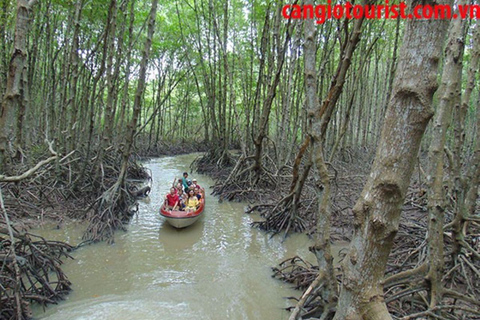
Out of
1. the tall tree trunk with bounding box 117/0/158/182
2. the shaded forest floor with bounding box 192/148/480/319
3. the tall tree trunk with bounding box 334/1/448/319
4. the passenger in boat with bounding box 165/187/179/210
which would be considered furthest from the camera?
the passenger in boat with bounding box 165/187/179/210

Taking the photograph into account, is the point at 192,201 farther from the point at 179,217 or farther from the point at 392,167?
the point at 392,167

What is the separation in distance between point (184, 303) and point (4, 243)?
2302mm

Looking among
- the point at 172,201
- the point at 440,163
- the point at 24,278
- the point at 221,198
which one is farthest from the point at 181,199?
the point at 440,163

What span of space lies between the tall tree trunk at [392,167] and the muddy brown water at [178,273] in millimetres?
2491

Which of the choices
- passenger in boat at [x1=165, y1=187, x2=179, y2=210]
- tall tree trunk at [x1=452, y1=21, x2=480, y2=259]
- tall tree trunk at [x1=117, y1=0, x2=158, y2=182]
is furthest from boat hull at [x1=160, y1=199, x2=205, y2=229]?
tall tree trunk at [x1=452, y1=21, x2=480, y2=259]

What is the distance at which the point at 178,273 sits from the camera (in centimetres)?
481

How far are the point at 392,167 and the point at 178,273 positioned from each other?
419cm

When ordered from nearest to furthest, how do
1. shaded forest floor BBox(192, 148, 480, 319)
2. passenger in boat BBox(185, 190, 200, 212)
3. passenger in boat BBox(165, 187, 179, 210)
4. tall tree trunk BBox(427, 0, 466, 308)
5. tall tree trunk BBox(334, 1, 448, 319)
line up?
tall tree trunk BBox(334, 1, 448, 319)
tall tree trunk BBox(427, 0, 466, 308)
shaded forest floor BBox(192, 148, 480, 319)
passenger in boat BBox(165, 187, 179, 210)
passenger in boat BBox(185, 190, 200, 212)

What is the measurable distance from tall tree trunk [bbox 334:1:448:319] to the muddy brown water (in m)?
2.49

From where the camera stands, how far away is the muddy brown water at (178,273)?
12.5ft

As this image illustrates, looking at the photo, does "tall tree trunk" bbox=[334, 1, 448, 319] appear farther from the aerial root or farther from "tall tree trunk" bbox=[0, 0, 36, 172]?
the aerial root

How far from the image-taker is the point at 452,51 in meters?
2.73

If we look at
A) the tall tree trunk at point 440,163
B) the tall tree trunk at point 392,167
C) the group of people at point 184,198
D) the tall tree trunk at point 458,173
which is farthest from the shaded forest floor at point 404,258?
the group of people at point 184,198

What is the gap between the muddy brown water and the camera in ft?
12.5
